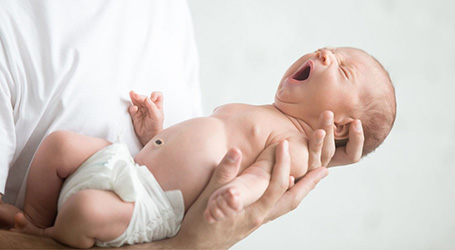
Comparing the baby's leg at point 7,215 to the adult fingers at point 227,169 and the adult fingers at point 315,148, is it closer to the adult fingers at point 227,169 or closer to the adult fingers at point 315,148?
the adult fingers at point 227,169

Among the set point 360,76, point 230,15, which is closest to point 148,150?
point 360,76

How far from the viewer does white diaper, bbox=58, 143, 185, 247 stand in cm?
104

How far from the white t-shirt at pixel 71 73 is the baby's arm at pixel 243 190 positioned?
1.34 feet

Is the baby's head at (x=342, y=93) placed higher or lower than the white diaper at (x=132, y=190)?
higher

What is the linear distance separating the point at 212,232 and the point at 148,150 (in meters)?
0.26

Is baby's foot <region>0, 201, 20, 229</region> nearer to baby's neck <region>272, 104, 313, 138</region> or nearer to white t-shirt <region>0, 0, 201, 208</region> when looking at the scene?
white t-shirt <region>0, 0, 201, 208</region>

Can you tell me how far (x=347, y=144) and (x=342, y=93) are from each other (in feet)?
0.47

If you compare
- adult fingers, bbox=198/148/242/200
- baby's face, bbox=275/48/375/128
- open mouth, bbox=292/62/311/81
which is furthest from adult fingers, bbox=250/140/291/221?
open mouth, bbox=292/62/311/81

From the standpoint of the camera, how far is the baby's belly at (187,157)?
44.6 inches

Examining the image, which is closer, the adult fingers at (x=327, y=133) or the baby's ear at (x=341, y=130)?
the adult fingers at (x=327, y=133)

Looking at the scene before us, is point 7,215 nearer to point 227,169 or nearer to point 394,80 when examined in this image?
point 227,169

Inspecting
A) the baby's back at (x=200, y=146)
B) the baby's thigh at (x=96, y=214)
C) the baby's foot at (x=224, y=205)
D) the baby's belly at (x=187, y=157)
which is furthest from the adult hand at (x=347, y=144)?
the baby's thigh at (x=96, y=214)

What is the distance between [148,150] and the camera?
1.19 metres

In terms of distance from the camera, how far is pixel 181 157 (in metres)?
1.15
